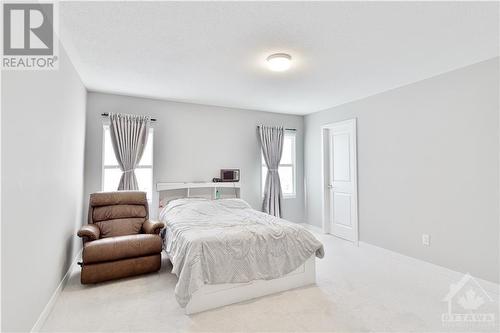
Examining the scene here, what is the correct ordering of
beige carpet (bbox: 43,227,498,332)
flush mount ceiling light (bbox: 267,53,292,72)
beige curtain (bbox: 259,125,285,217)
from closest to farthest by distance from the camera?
beige carpet (bbox: 43,227,498,332) < flush mount ceiling light (bbox: 267,53,292,72) < beige curtain (bbox: 259,125,285,217)

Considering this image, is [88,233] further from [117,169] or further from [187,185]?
[187,185]

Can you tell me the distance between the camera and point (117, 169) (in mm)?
4195

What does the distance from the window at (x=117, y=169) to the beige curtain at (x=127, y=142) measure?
0.16m

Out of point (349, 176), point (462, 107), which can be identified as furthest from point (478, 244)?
point (349, 176)

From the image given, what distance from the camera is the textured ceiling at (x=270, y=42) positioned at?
76.5 inches

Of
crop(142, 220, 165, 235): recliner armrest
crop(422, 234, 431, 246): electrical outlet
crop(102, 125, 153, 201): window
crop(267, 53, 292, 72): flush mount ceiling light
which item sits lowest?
crop(422, 234, 431, 246): electrical outlet

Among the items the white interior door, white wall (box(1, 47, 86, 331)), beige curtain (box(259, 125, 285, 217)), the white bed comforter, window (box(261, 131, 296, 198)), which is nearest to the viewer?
white wall (box(1, 47, 86, 331))

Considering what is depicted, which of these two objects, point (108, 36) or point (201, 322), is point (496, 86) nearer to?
point (201, 322)

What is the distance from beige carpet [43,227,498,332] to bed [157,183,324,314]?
113 millimetres

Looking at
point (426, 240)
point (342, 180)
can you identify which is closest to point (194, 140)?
point (342, 180)

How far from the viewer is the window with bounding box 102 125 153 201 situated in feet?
13.6

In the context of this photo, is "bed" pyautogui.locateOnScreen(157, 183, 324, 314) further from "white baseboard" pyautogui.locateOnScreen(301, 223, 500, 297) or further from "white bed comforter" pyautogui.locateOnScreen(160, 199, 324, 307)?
"white baseboard" pyautogui.locateOnScreen(301, 223, 500, 297)

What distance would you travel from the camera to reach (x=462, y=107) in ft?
9.84

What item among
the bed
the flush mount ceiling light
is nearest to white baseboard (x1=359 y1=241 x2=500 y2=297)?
the bed
